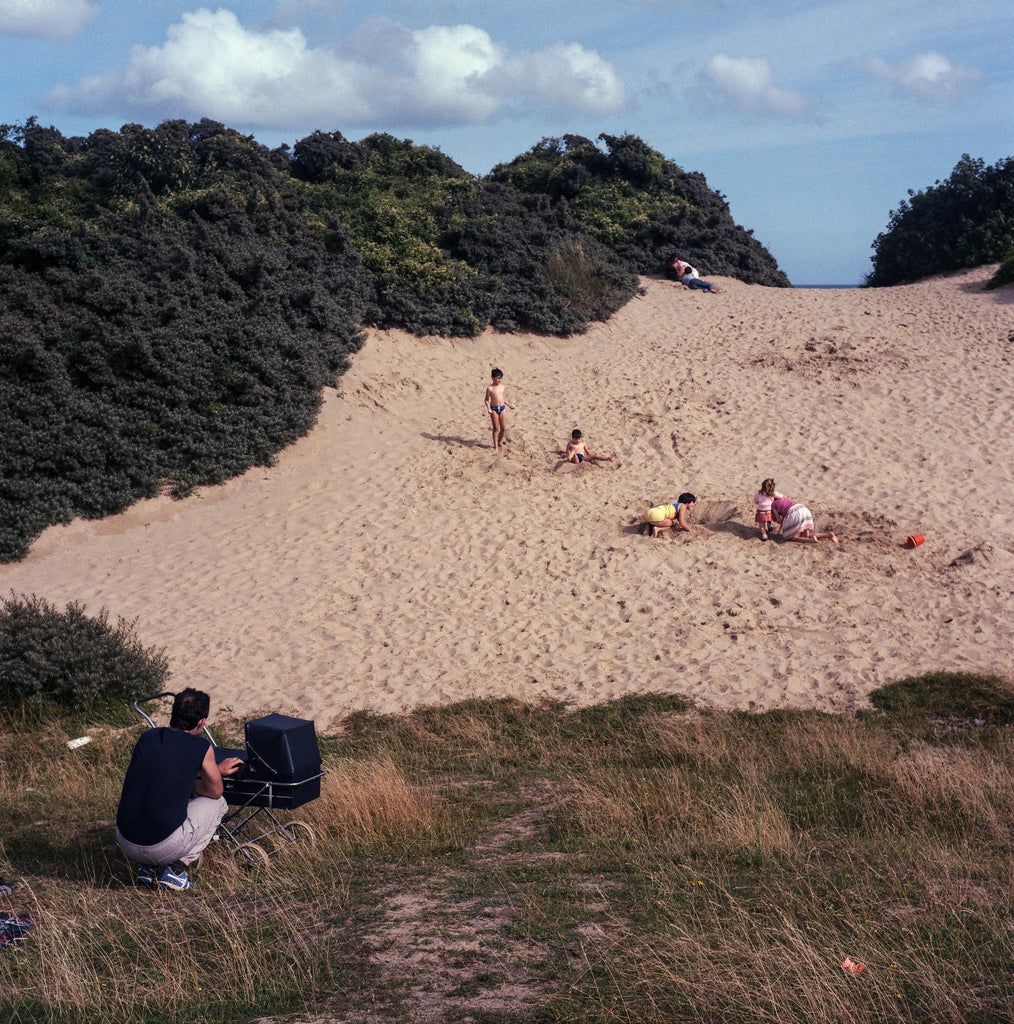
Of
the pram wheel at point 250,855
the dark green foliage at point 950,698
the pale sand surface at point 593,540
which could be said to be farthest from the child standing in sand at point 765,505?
the pram wheel at point 250,855

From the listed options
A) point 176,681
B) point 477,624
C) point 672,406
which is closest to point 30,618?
point 176,681

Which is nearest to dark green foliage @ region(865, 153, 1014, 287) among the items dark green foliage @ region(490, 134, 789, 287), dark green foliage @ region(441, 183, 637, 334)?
dark green foliage @ region(490, 134, 789, 287)

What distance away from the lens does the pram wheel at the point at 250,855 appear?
16.9ft

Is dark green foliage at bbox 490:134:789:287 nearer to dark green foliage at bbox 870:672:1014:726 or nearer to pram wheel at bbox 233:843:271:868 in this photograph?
dark green foliage at bbox 870:672:1014:726

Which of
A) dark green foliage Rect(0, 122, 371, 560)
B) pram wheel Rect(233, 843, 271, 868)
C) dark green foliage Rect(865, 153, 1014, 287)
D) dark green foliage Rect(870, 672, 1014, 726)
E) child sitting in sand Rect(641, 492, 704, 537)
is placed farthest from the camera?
dark green foliage Rect(865, 153, 1014, 287)

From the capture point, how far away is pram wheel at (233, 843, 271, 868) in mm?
5156

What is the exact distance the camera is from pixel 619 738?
25.2ft

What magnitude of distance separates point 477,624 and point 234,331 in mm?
7762

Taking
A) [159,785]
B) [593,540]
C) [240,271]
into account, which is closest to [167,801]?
[159,785]

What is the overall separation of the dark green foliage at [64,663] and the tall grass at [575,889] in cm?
94

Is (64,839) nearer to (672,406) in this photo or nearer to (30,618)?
(30,618)

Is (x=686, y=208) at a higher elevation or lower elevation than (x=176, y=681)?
higher

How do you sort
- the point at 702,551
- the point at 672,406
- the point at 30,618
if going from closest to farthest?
the point at 30,618, the point at 702,551, the point at 672,406

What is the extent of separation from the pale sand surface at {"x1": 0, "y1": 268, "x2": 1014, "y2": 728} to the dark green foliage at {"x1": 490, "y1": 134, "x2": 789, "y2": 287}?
661cm
